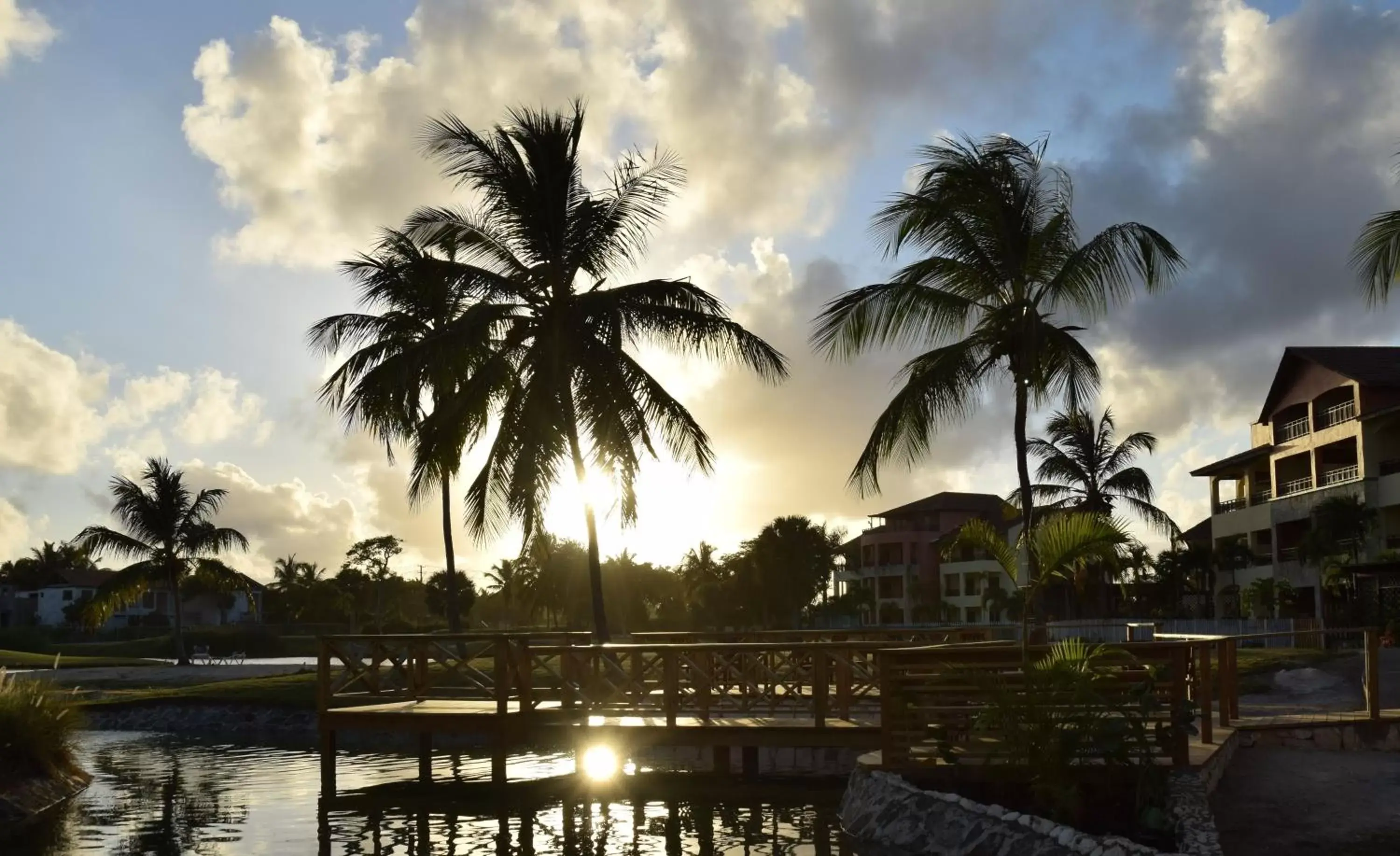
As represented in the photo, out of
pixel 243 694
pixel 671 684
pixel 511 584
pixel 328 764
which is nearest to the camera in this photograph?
pixel 671 684

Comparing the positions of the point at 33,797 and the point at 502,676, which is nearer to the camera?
the point at 33,797

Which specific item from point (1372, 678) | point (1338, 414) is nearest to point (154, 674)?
point (1372, 678)

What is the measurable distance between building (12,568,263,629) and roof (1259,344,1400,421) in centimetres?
7188

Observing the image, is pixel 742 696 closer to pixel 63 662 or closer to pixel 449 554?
pixel 449 554

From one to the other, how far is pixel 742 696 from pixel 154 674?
A: 104 ft

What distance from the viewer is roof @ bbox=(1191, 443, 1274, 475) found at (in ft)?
180

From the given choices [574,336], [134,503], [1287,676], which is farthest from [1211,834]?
[134,503]


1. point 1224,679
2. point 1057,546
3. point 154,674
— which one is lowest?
point 154,674

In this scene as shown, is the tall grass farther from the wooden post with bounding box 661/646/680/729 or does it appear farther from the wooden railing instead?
the wooden railing

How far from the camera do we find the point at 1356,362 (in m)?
48.8

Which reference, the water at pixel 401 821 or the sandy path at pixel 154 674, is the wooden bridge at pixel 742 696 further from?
the sandy path at pixel 154 674

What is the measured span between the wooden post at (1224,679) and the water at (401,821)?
16.7 feet

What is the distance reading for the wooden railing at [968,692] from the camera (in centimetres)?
1249

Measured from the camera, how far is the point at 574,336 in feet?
67.8
